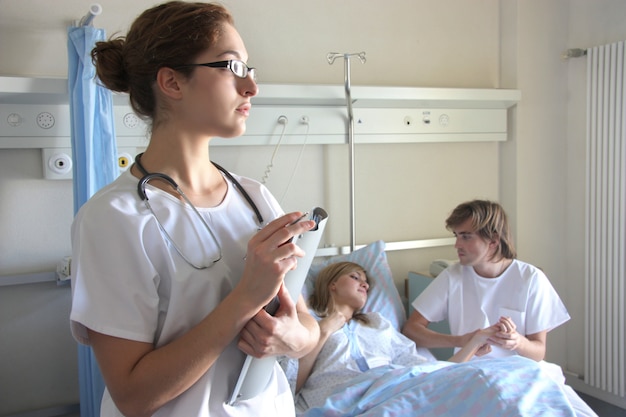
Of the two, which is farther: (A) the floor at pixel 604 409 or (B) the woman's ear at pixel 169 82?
(A) the floor at pixel 604 409

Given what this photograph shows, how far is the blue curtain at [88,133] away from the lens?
2088mm

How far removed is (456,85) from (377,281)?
1.26 metres

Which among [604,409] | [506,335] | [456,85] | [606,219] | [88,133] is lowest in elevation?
[604,409]

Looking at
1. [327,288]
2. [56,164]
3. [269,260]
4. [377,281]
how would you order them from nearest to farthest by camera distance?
[269,260] < [56,164] < [327,288] < [377,281]

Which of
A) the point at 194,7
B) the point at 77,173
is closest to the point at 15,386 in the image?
the point at 77,173

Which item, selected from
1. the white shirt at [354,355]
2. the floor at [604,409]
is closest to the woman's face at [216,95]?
the white shirt at [354,355]

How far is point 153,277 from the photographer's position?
0.88m

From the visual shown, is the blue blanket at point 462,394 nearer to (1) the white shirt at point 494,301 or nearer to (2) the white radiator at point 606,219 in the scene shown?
(1) the white shirt at point 494,301

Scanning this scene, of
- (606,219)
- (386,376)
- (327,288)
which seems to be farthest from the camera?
(606,219)

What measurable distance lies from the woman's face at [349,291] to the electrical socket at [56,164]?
124 centimetres

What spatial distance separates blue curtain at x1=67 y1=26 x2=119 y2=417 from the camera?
6.85 feet

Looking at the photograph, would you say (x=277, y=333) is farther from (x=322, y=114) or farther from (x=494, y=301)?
(x=322, y=114)

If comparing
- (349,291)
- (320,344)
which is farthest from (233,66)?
(349,291)

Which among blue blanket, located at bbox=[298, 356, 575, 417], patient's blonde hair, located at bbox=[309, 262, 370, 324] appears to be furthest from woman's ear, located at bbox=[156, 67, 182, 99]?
patient's blonde hair, located at bbox=[309, 262, 370, 324]
